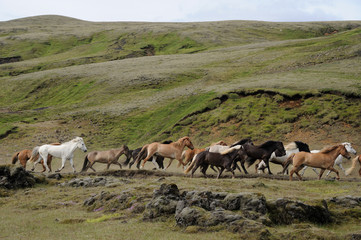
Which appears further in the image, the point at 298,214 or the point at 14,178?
the point at 14,178

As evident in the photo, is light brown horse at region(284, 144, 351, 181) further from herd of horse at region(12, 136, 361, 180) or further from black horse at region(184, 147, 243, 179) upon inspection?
black horse at region(184, 147, 243, 179)

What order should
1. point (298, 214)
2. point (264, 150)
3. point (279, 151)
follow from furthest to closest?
point (279, 151) < point (264, 150) < point (298, 214)

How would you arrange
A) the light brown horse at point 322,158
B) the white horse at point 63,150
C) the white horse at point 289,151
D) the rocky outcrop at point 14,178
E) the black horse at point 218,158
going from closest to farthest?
the light brown horse at point 322,158 < the rocky outcrop at point 14,178 < the black horse at point 218,158 < the white horse at point 289,151 < the white horse at point 63,150

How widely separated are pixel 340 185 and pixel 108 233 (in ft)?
46.2

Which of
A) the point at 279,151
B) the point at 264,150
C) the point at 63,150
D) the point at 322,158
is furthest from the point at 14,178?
the point at 322,158

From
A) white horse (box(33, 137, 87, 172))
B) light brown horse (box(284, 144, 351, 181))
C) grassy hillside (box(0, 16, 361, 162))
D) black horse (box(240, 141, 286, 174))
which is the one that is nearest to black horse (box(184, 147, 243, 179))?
black horse (box(240, 141, 286, 174))

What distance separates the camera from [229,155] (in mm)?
24031

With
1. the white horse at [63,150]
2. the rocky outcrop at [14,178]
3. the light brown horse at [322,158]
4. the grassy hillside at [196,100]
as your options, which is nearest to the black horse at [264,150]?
the light brown horse at [322,158]

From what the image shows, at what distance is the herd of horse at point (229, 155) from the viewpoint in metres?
23.2

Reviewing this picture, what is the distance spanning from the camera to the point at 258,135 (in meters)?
39.2

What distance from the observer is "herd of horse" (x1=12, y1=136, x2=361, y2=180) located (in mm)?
23234

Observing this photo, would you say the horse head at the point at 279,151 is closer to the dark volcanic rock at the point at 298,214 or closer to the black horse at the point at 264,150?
the black horse at the point at 264,150

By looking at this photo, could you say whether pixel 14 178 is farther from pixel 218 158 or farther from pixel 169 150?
pixel 218 158

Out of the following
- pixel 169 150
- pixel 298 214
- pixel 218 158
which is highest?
pixel 298 214
